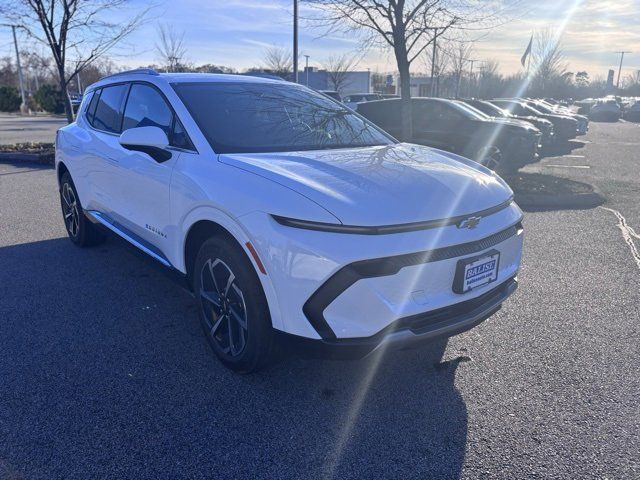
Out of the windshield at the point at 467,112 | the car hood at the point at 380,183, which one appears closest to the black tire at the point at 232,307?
the car hood at the point at 380,183

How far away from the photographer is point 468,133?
36.2ft

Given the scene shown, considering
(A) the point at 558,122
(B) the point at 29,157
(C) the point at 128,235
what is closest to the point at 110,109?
(C) the point at 128,235

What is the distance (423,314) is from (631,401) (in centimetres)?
139

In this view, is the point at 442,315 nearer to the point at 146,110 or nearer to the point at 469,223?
the point at 469,223

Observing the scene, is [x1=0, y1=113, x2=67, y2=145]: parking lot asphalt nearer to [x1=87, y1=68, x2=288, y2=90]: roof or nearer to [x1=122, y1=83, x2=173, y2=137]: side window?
[x1=87, y1=68, x2=288, y2=90]: roof

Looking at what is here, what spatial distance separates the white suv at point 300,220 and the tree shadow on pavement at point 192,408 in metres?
0.30

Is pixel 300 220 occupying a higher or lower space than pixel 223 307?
higher

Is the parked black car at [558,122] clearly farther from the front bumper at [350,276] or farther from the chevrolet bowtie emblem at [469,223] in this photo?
the front bumper at [350,276]

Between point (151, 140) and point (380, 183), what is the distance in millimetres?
1526

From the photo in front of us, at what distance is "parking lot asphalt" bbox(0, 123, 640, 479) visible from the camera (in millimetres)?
2445

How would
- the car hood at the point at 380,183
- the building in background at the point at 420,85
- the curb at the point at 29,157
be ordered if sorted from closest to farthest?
the car hood at the point at 380,183 < the curb at the point at 29,157 < the building in background at the point at 420,85

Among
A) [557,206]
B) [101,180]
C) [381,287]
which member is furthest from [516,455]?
[557,206]

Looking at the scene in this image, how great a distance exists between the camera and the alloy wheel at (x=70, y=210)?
559cm

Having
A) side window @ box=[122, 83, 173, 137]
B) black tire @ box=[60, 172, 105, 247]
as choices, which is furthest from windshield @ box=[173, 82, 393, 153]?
black tire @ box=[60, 172, 105, 247]
